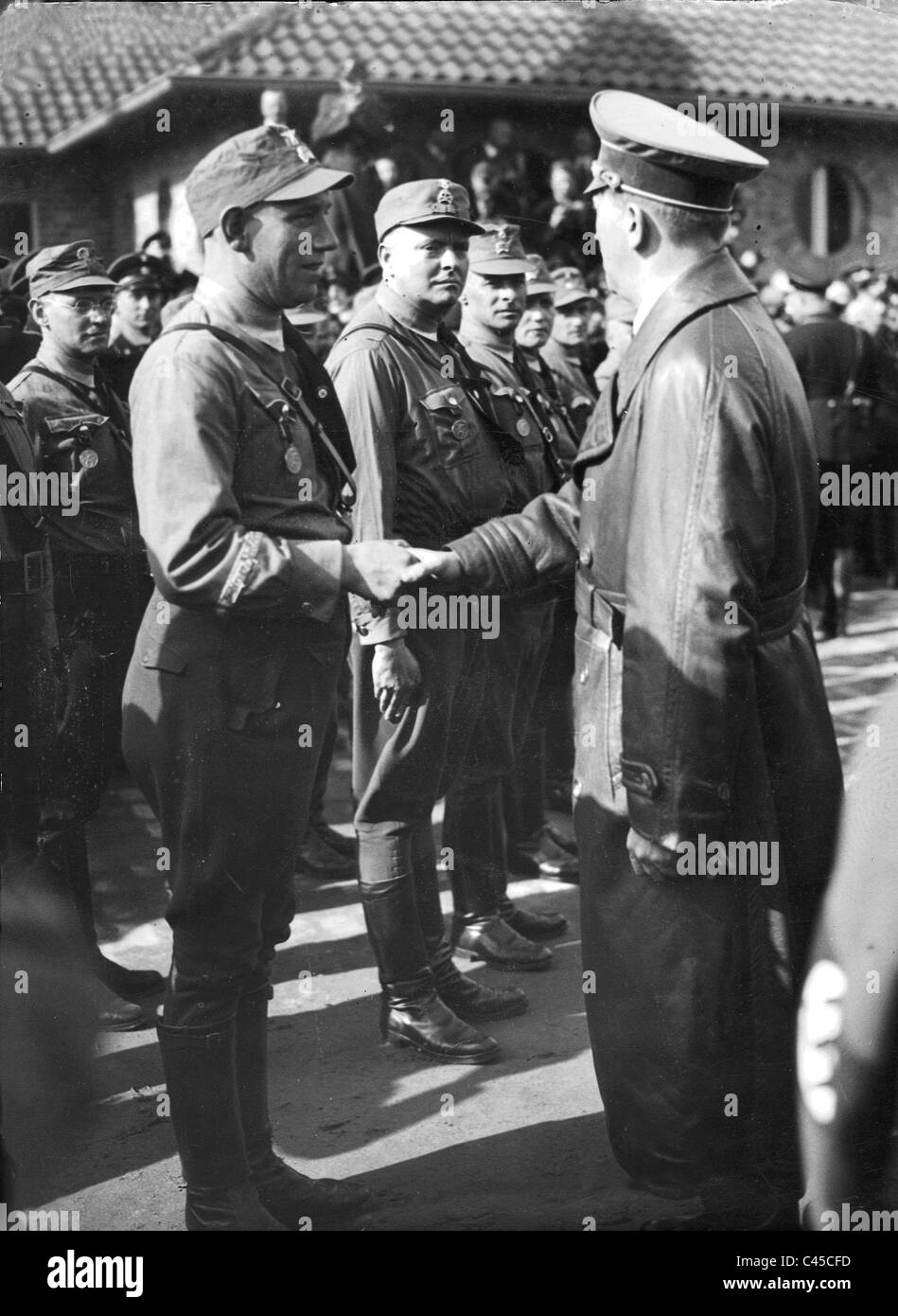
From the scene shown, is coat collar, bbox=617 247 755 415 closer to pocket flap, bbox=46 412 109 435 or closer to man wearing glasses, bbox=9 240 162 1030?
man wearing glasses, bbox=9 240 162 1030

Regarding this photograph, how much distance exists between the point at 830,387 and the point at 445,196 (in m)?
4.86

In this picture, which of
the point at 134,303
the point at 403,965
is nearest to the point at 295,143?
the point at 403,965

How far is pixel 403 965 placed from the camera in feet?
13.7

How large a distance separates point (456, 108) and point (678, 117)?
159 centimetres

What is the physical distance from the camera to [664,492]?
9.50 feet

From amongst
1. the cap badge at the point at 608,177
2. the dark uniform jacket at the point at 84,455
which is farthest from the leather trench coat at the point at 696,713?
the dark uniform jacket at the point at 84,455

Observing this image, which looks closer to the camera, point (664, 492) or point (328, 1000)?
point (664, 492)

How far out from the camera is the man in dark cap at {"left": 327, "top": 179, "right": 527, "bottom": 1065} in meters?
3.91

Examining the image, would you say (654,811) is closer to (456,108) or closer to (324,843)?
(456,108)

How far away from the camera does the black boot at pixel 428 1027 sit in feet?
13.4

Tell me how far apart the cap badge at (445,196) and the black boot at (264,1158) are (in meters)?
2.15

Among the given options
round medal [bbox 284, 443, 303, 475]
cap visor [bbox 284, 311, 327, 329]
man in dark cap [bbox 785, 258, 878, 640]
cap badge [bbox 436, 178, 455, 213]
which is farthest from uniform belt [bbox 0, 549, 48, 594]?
man in dark cap [bbox 785, 258, 878, 640]

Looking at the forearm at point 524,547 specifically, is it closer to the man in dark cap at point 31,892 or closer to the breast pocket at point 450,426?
the breast pocket at point 450,426
